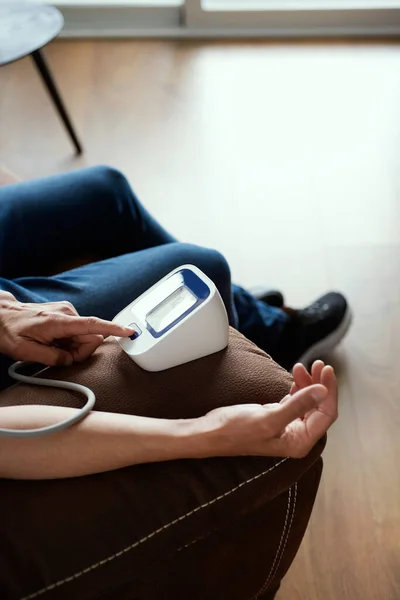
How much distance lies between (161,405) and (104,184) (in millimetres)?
465

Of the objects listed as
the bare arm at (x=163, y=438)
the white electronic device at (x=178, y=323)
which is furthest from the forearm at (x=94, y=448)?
the white electronic device at (x=178, y=323)

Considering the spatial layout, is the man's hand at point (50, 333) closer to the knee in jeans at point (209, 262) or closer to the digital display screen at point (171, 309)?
the digital display screen at point (171, 309)

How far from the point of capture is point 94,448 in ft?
2.43

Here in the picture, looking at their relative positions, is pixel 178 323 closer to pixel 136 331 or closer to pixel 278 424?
pixel 136 331

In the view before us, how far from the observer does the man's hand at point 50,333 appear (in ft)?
2.79

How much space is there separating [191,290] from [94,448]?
23cm

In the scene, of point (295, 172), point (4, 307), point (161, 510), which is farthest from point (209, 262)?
point (295, 172)

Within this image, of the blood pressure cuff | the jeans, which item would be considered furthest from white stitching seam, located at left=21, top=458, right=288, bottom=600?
the jeans

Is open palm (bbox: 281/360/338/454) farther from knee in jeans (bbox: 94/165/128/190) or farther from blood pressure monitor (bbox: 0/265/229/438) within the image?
knee in jeans (bbox: 94/165/128/190)

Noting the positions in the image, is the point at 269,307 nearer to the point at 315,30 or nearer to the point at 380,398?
the point at 380,398

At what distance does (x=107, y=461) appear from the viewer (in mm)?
739

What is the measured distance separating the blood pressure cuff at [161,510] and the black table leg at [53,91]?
105 cm

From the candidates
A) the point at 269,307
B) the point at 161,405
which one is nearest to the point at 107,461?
the point at 161,405

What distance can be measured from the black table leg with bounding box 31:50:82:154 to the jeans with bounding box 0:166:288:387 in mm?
667
